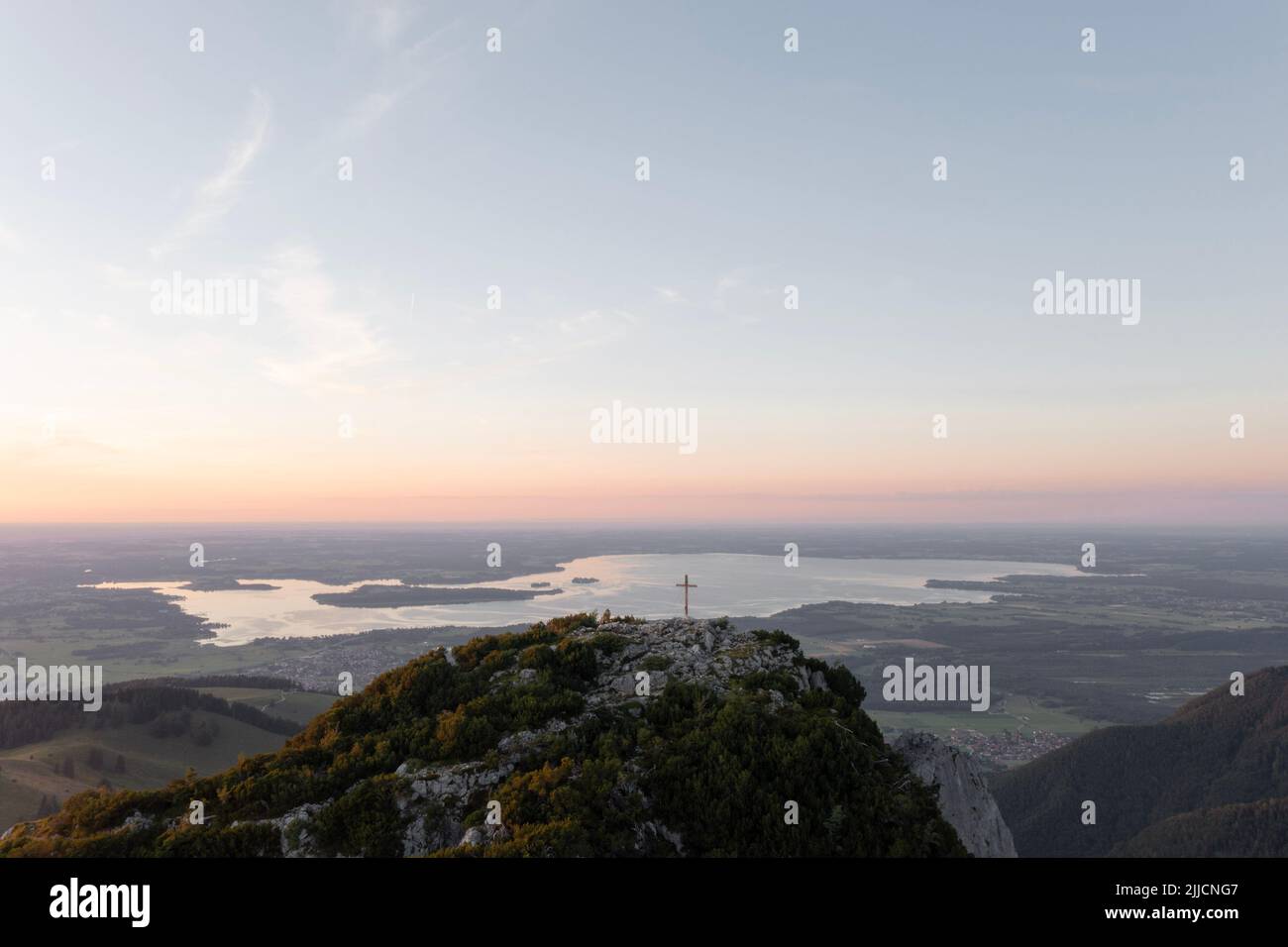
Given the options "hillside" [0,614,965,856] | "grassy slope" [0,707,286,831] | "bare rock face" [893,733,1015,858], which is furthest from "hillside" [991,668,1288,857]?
"grassy slope" [0,707,286,831]

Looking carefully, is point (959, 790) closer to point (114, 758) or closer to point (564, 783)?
point (564, 783)

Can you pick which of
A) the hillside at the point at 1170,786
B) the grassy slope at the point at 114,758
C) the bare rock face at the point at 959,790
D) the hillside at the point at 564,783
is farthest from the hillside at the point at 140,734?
the hillside at the point at 1170,786

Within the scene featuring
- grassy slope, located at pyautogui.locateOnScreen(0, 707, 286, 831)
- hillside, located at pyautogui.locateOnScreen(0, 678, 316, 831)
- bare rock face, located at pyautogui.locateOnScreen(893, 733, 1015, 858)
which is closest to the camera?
bare rock face, located at pyautogui.locateOnScreen(893, 733, 1015, 858)

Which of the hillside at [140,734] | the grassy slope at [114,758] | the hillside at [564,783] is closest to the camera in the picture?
the hillside at [564,783]

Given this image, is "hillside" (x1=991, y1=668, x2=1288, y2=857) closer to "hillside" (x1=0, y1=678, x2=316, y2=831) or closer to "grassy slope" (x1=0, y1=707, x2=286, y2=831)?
"grassy slope" (x1=0, y1=707, x2=286, y2=831)

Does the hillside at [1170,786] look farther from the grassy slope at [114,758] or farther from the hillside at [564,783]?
the grassy slope at [114,758]
